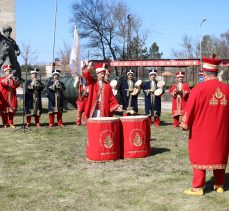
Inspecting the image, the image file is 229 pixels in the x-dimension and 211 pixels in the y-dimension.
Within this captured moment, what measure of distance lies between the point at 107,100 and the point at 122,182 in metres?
2.61

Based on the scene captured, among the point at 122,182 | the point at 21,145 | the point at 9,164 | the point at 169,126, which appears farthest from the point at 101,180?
the point at 169,126

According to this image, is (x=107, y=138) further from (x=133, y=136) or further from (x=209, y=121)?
(x=209, y=121)

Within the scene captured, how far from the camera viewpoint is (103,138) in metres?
8.03

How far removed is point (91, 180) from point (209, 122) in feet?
7.10

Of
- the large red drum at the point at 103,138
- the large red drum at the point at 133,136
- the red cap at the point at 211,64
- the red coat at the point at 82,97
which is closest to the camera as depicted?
the red cap at the point at 211,64

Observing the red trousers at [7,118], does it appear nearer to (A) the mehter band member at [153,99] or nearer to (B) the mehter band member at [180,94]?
(A) the mehter band member at [153,99]

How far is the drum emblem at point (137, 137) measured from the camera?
27.3 feet

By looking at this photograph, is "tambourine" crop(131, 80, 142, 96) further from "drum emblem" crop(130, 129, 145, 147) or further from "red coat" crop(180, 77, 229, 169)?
"red coat" crop(180, 77, 229, 169)

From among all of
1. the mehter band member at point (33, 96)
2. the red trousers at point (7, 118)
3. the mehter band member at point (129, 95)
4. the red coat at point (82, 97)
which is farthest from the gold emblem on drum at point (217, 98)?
the red trousers at point (7, 118)

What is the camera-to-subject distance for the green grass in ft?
18.6

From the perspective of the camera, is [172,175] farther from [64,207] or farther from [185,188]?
[64,207]

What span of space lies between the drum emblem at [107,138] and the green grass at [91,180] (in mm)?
351

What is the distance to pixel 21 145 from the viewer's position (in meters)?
10.1

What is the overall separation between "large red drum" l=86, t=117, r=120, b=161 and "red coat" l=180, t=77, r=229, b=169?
2.46 metres
